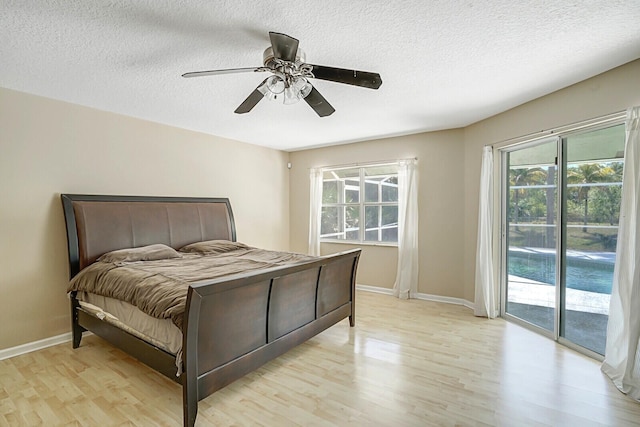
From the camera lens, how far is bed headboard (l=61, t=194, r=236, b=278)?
3.22 metres

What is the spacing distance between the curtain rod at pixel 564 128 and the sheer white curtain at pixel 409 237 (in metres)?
1.15

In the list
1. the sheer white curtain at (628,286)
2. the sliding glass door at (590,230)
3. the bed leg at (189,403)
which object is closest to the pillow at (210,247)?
the bed leg at (189,403)

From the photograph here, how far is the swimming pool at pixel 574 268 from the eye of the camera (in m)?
2.82

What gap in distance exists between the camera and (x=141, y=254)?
10.8 ft

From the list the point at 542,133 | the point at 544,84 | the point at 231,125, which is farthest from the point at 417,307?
the point at 231,125

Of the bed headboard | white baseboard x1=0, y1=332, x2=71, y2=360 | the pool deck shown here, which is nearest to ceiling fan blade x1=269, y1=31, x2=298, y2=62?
the bed headboard

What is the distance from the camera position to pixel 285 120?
157 inches

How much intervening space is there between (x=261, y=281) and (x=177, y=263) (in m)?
1.34

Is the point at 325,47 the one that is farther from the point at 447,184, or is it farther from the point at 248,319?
the point at 447,184

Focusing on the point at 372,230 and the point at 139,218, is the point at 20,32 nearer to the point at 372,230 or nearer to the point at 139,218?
the point at 139,218

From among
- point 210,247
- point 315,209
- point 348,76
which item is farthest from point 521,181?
point 210,247

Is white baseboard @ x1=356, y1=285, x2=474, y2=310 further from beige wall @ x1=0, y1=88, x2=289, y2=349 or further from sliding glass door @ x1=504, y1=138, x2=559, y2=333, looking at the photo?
beige wall @ x1=0, y1=88, x2=289, y2=349

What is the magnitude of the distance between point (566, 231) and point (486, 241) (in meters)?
0.88

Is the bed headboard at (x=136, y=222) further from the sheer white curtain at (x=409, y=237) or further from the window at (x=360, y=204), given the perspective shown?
the sheer white curtain at (x=409, y=237)
